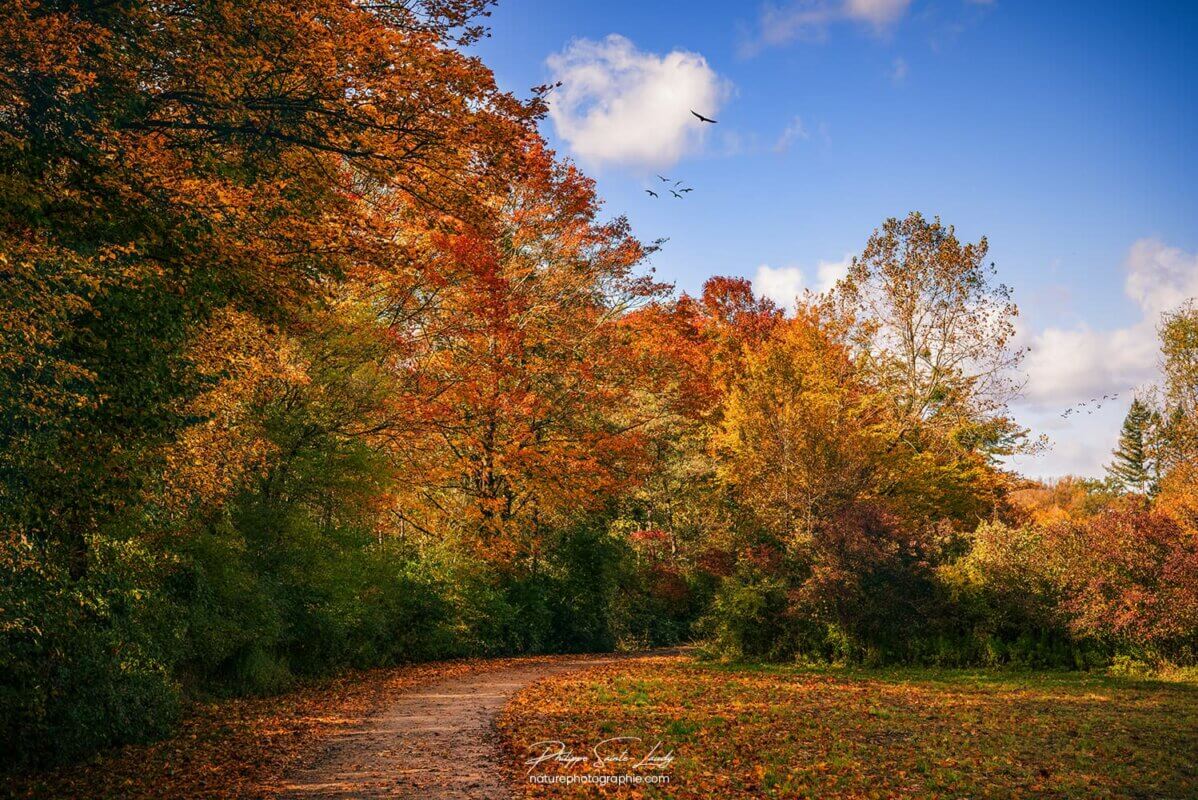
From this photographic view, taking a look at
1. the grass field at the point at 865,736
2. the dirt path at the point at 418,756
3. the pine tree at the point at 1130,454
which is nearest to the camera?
the dirt path at the point at 418,756

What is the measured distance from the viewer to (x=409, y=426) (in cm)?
1827

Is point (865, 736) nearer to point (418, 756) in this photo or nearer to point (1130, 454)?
point (418, 756)

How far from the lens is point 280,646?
1455cm

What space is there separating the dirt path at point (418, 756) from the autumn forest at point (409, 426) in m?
2.30

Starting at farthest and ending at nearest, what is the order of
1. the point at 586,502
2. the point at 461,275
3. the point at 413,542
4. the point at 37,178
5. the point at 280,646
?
the point at 586,502, the point at 413,542, the point at 461,275, the point at 280,646, the point at 37,178

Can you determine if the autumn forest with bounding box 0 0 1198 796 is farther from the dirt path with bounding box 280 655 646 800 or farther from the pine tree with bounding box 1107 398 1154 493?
the pine tree with bounding box 1107 398 1154 493

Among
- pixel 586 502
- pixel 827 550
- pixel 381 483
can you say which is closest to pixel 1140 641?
pixel 827 550

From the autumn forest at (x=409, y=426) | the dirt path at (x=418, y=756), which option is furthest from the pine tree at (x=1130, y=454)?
the dirt path at (x=418, y=756)

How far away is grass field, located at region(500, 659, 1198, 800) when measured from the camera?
25.1ft

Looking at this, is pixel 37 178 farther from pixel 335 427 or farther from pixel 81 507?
pixel 335 427

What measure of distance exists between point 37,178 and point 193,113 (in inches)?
68.7

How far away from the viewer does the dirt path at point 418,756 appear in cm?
718

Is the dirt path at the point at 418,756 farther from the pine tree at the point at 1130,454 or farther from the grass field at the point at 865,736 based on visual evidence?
the pine tree at the point at 1130,454

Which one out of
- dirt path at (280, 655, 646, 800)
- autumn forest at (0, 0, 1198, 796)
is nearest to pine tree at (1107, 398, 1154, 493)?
autumn forest at (0, 0, 1198, 796)
